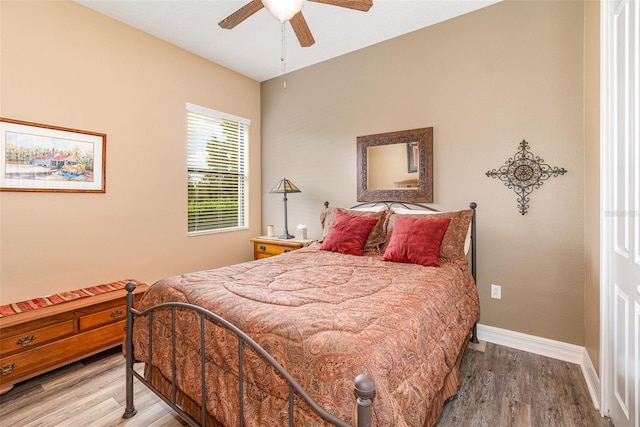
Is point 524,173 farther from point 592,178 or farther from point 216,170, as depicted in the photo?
point 216,170


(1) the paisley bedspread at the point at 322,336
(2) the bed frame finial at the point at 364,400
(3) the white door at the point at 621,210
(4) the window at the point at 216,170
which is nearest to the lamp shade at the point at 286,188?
(4) the window at the point at 216,170

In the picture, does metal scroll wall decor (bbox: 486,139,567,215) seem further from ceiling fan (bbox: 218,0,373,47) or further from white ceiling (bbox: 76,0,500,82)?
ceiling fan (bbox: 218,0,373,47)

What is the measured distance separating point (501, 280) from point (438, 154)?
1252 mm

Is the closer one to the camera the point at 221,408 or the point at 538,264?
the point at 221,408

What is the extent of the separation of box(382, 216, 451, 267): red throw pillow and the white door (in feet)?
3.02

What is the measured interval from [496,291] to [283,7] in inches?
107

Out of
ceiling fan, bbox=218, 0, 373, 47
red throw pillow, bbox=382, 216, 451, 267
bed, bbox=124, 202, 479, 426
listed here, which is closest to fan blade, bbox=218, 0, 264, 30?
ceiling fan, bbox=218, 0, 373, 47

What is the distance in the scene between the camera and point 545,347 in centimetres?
248

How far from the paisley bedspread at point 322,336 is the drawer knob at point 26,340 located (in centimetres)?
86

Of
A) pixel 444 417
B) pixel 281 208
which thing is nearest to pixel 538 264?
pixel 444 417

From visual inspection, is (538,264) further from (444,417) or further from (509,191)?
(444,417)

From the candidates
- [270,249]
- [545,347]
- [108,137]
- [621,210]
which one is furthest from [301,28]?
[545,347]

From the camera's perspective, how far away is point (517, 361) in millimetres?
2395

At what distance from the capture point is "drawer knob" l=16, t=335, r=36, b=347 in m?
2.04
